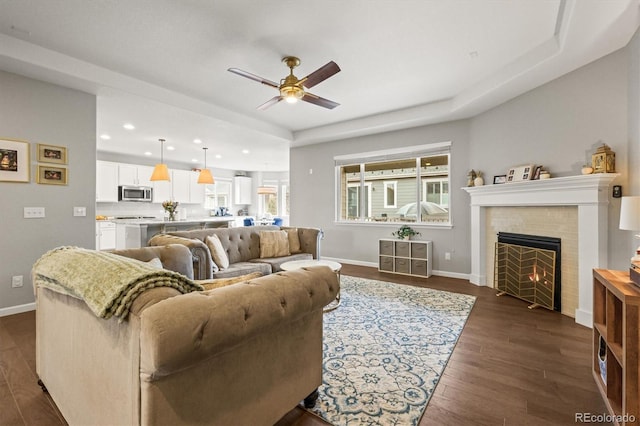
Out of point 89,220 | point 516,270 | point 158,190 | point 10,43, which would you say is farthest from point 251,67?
point 158,190

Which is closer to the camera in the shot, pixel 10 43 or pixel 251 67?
pixel 10 43

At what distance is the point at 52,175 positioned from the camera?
3.43 metres

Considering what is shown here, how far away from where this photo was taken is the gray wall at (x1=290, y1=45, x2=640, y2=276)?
9.53ft

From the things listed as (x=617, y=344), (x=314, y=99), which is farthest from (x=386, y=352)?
(x=314, y=99)

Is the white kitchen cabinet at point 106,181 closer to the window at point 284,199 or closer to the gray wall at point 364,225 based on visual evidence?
the gray wall at point 364,225

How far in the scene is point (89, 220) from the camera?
12.2 feet

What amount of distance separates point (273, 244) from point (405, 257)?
2315mm

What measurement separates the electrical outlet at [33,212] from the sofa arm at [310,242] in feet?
10.6

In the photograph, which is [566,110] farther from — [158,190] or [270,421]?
[158,190]

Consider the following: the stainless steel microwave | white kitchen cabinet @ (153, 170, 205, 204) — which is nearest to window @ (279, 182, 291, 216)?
white kitchen cabinet @ (153, 170, 205, 204)

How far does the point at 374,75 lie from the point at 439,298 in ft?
9.75

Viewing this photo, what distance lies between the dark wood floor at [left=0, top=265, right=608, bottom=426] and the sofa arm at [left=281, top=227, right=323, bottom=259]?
92.0 inches

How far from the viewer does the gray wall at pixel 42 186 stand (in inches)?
124

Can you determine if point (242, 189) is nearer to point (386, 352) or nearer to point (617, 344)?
point (386, 352)
